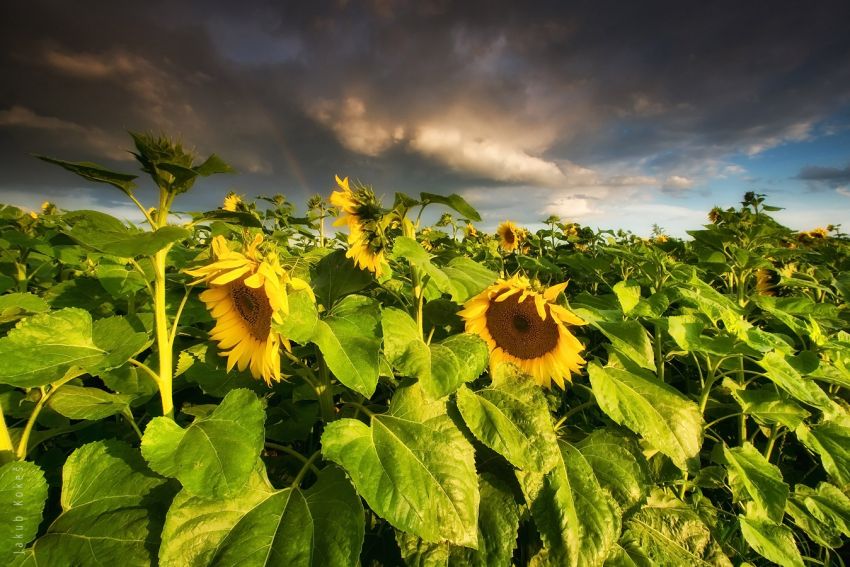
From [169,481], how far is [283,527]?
14.5 inches

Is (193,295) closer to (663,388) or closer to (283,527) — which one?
(283,527)

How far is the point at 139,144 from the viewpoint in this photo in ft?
3.90

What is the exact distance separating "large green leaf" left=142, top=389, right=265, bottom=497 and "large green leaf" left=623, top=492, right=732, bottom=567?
1.45 m

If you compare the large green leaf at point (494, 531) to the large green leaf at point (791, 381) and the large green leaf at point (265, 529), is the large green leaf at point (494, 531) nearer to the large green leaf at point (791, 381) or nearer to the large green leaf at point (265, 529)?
the large green leaf at point (265, 529)

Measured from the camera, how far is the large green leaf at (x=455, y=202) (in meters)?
1.56

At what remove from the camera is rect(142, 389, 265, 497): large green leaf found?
1145mm

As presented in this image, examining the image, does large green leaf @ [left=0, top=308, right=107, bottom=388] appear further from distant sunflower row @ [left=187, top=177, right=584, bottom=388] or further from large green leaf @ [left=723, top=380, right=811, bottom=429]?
large green leaf @ [left=723, top=380, right=811, bottom=429]

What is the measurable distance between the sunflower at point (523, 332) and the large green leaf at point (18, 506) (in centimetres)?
146

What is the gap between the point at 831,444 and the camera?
6.44 feet

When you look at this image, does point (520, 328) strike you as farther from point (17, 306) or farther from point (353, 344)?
point (17, 306)

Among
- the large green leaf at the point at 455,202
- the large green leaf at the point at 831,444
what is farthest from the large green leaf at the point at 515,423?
the large green leaf at the point at 831,444

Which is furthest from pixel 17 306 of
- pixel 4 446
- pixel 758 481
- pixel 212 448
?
pixel 758 481

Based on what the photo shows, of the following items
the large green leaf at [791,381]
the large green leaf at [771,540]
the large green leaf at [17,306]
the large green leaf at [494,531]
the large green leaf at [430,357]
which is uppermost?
the large green leaf at [17,306]

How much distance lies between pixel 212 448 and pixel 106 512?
1.08 feet
